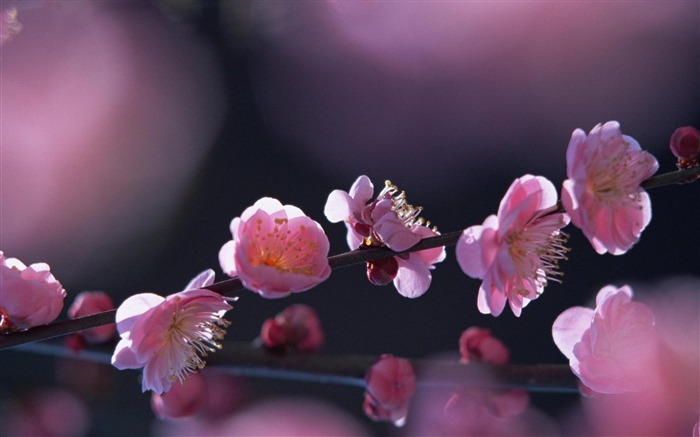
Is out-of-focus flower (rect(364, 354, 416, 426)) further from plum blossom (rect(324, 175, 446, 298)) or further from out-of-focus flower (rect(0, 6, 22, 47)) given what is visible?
out-of-focus flower (rect(0, 6, 22, 47))

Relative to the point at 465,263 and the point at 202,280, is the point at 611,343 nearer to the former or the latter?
the point at 465,263

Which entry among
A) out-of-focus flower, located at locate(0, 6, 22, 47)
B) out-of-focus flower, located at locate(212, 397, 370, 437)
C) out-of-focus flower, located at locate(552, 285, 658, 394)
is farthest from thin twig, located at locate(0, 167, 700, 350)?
out-of-focus flower, located at locate(212, 397, 370, 437)

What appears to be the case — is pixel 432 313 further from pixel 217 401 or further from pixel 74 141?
pixel 74 141

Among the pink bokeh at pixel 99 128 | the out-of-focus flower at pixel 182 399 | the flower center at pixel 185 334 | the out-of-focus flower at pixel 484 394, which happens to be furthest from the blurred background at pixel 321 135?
the flower center at pixel 185 334

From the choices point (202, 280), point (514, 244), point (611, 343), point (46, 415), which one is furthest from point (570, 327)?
point (46, 415)

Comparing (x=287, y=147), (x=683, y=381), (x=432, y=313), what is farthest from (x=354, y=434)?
(x=683, y=381)

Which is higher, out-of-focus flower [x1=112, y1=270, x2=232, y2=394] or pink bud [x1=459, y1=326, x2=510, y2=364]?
out-of-focus flower [x1=112, y1=270, x2=232, y2=394]
